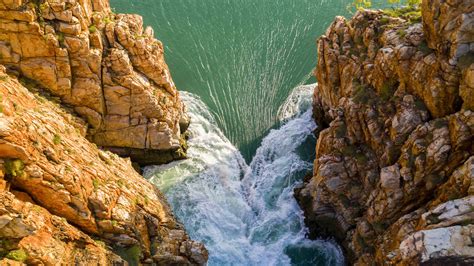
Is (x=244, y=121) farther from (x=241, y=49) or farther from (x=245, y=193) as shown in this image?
(x=241, y=49)

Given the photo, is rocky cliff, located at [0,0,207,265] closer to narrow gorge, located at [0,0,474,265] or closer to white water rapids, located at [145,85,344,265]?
narrow gorge, located at [0,0,474,265]

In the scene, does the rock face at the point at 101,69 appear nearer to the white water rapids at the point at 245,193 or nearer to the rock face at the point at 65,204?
the white water rapids at the point at 245,193

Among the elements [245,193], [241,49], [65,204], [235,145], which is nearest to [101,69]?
[65,204]

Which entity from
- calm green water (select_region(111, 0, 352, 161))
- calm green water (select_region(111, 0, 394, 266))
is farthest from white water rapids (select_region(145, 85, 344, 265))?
calm green water (select_region(111, 0, 352, 161))

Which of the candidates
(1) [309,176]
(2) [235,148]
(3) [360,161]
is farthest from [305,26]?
(3) [360,161]

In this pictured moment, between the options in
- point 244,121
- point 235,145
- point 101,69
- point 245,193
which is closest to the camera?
point 101,69
